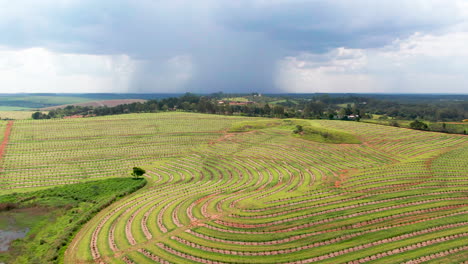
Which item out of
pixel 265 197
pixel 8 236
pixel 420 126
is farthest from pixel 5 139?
pixel 420 126

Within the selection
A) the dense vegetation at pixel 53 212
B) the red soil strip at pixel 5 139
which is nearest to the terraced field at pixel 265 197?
the dense vegetation at pixel 53 212

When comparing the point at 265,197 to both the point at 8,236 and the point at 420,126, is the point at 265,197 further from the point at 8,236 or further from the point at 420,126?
the point at 420,126

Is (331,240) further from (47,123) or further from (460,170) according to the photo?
(47,123)

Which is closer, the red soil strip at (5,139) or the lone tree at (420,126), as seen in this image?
the red soil strip at (5,139)

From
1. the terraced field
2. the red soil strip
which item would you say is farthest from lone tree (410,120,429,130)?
the red soil strip

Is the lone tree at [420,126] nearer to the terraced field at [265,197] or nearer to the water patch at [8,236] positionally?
the terraced field at [265,197]

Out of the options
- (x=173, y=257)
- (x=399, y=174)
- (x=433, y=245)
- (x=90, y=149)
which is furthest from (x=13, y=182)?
(x=399, y=174)

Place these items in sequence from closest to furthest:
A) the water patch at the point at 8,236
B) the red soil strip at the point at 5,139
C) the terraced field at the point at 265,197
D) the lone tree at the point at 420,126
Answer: the terraced field at the point at 265,197 → the water patch at the point at 8,236 → the red soil strip at the point at 5,139 → the lone tree at the point at 420,126
